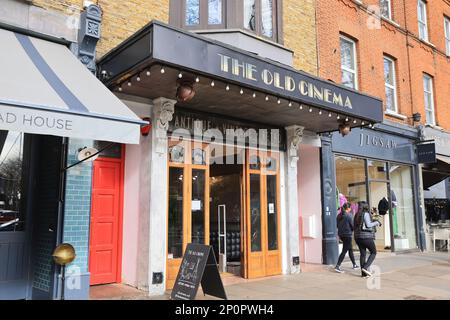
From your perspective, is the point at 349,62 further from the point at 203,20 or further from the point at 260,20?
the point at 203,20

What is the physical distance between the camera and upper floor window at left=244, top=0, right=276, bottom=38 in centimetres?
960

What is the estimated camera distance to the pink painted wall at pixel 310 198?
1117 centimetres

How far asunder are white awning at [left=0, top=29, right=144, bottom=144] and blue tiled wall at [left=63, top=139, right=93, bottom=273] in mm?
1324

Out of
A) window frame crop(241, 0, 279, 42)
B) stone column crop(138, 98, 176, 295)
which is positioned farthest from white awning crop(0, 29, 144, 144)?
window frame crop(241, 0, 279, 42)

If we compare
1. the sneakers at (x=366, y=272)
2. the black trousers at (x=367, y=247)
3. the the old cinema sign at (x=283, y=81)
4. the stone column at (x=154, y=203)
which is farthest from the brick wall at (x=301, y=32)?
the sneakers at (x=366, y=272)

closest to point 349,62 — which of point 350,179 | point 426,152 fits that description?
point 350,179

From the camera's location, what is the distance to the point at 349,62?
12.9m

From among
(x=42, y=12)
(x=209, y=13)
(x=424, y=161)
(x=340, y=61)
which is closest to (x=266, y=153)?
(x=209, y=13)

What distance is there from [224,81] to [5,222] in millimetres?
4084

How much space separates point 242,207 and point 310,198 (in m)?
2.82

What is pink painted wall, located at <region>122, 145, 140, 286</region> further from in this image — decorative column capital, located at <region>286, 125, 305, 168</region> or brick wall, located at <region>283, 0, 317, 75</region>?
brick wall, located at <region>283, 0, 317, 75</region>

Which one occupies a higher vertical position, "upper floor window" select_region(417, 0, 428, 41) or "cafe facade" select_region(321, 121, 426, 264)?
"upper floor window" select_region(417, 0, 428, 41)

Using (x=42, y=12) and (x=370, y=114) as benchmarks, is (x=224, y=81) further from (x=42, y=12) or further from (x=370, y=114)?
(x=370, y=114)

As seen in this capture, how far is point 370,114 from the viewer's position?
914cm
